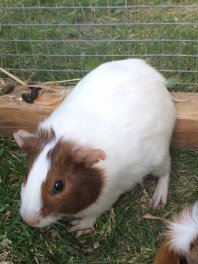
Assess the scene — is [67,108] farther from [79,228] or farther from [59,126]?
[79,228]

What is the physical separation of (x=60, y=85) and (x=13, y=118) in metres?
0.59

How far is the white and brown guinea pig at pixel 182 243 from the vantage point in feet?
5.50

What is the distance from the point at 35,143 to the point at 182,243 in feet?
3.52

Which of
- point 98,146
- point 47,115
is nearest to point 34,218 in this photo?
point 98,146

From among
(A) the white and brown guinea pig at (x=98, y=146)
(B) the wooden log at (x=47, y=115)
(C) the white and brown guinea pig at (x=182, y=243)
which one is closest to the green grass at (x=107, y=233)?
(A) the white and brown guinea pig at (x=98, y=146)

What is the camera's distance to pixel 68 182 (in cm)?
217

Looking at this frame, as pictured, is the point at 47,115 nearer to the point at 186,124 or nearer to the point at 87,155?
the point at 87,155

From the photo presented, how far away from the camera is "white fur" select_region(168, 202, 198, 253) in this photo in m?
1.69

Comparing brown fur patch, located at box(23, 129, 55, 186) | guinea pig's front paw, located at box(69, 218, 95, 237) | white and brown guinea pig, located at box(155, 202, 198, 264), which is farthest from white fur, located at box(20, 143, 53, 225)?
white and brown guinea pig, located at box(155, 202, 198, 264)

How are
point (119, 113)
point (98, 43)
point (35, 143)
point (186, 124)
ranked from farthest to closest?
point (98, 43), point (186, 124), point (119, 113), point (35, 143)

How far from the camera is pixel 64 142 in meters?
2.27

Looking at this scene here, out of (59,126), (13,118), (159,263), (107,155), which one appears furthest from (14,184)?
(159,263)

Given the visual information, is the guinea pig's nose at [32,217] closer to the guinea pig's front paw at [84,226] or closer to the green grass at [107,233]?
the green grass at [107,233]

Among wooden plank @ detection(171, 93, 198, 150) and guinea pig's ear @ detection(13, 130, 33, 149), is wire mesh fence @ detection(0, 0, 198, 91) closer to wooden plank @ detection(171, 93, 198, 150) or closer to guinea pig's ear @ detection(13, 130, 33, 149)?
wooden plank @ detection(171, 93, 198, 150)
